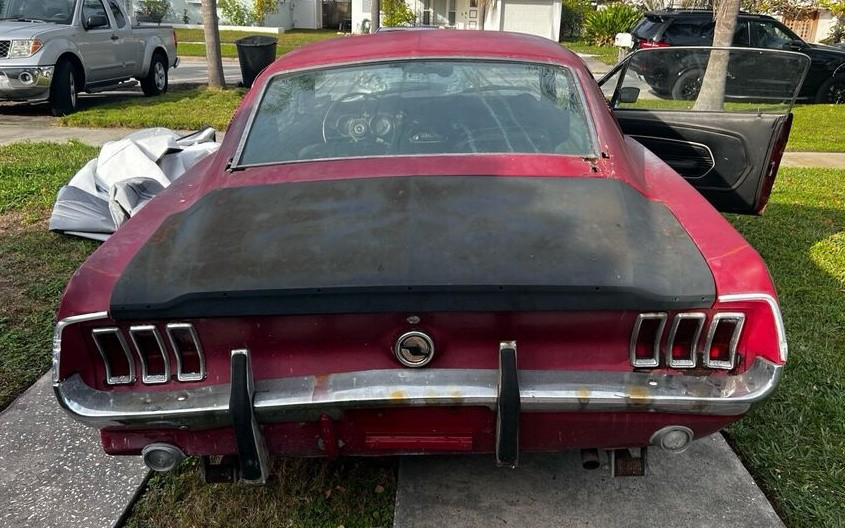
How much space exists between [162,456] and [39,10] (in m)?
10.7

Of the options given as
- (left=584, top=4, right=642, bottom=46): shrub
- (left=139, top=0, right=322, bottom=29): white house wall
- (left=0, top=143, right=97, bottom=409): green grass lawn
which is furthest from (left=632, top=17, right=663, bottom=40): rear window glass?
(left=139, top=0, right=322, bottom=29): white house wall

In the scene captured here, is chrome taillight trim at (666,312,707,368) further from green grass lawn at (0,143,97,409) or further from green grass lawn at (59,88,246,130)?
green grass lawn at (59,88,246,130)

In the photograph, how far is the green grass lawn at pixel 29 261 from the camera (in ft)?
12.6

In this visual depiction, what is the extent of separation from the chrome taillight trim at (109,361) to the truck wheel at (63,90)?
9393mm

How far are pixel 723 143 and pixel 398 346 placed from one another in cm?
339

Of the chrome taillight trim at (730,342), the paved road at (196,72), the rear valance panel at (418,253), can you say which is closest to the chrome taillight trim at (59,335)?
the rear valance panel at (418,253)

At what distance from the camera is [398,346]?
7.25 feet

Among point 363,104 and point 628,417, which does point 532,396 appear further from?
point 363,104

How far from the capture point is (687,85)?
4.96m

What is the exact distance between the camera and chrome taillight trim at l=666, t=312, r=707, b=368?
2.19 m

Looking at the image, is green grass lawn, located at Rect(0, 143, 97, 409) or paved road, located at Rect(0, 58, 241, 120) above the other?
paved road, located at Rect(0, 58, 241, 120)

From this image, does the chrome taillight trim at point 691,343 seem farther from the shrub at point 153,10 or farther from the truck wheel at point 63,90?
the shrub at point 153,10

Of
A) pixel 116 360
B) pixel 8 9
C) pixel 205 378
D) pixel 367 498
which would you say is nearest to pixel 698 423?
pixel 367 498

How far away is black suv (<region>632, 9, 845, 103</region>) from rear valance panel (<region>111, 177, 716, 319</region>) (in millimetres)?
11867
